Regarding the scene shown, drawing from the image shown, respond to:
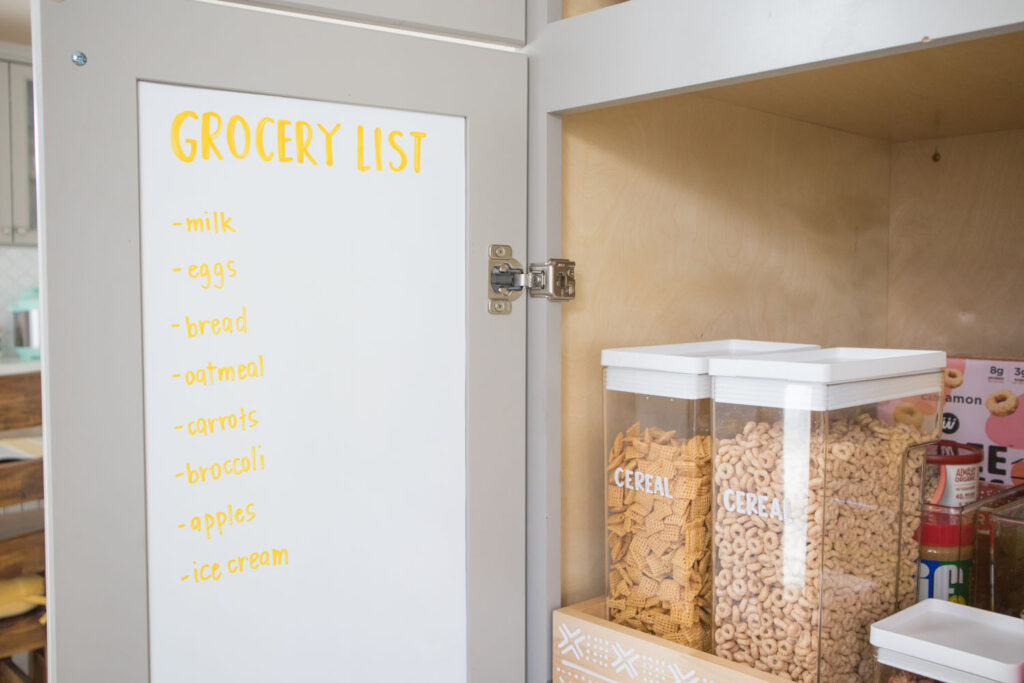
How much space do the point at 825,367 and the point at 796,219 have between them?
0.76m

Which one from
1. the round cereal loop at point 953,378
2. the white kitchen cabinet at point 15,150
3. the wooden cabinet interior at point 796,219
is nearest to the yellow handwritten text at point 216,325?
the wooden cabinet interior at point 796,219

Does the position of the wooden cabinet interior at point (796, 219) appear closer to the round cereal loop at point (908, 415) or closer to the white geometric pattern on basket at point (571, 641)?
the white geometric pattern on basket at point (571, 641)

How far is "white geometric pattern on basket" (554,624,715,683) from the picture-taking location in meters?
0.92

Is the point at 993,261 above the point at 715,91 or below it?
below

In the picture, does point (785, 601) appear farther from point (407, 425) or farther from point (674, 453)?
point (407, 425)

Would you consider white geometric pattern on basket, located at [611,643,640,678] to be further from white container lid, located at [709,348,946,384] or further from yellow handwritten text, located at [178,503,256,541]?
yellow handwritten text, located at [178,503,256,541]

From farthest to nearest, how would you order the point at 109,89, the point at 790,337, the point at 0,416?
1. the point at 0,416
2. the point at 790,337
3. the point at 109,89

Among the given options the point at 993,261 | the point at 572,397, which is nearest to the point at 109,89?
the point at 572,397

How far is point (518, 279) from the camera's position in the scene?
40.7 inches

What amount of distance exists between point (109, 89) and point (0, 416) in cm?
230

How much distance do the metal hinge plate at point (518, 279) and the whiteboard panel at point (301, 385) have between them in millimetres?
46

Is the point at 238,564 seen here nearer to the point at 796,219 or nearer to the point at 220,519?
the point at 220,519

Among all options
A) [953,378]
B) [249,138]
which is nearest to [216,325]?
[249,138]

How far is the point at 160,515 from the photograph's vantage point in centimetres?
81
